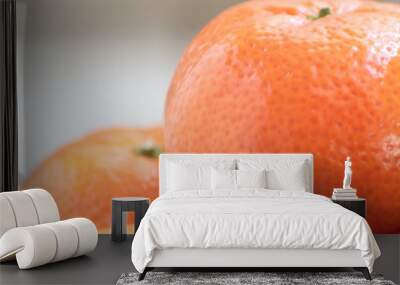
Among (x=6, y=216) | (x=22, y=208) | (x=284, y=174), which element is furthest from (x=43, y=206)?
(x=284, y=174)

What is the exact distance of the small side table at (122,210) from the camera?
6.04 m

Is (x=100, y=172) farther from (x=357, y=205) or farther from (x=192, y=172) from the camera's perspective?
(x=357, y=205)

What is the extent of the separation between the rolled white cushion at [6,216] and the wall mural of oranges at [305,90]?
161 centimetres

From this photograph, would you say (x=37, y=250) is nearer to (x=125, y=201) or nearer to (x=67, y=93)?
(x=125, y=201)

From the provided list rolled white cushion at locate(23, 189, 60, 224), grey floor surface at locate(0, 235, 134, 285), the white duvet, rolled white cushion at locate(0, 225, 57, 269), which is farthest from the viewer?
rolled white cushion at locate(23, 189, 60, 224)

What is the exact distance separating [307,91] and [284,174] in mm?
833

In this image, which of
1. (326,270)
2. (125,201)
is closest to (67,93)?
(125,201)

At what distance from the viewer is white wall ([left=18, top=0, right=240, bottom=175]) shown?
6.68 m

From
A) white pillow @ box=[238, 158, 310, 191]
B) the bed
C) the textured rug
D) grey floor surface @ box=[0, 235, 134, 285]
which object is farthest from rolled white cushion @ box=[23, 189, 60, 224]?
white pillow @ box=[238, 158, 310, 191]

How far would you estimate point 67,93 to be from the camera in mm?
6750

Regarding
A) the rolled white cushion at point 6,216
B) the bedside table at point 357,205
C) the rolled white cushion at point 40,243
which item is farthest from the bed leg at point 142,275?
the bedside table at point 357,205

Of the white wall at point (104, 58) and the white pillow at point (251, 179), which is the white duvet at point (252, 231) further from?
the white wall at point (104, 58)

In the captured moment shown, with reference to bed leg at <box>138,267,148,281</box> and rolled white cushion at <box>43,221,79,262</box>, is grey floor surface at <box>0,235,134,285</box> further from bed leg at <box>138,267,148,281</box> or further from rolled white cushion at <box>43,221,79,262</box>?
bed leg at <box>138,267,148,281</box>

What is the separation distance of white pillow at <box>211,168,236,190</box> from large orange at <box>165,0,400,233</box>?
224 millimetres
